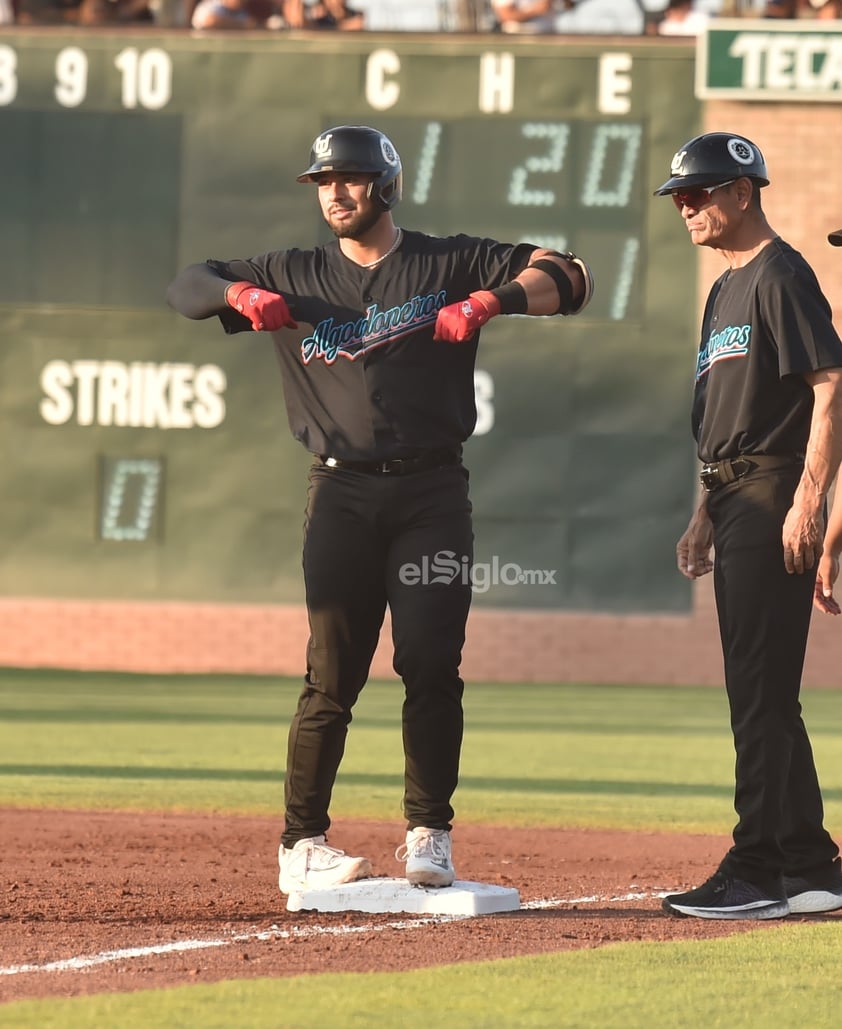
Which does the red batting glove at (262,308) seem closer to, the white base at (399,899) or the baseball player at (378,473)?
the baseball player at (378,473)

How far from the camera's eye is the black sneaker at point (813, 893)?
506 cm

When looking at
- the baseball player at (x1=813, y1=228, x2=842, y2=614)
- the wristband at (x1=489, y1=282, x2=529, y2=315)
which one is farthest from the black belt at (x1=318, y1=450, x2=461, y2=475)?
the baseball player at (x1=813, y1=228, x2=842, y2=614)

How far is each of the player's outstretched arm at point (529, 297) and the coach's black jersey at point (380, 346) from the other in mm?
87

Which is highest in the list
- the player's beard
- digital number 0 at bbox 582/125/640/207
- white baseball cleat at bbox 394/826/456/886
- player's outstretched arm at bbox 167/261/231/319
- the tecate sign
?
the tecate sign

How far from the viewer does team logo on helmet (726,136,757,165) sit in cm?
500

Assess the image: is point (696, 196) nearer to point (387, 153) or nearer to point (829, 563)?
point (387, 153)

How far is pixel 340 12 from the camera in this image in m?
16.8

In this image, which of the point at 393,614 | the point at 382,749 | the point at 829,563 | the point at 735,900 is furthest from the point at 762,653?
the point at 382,749

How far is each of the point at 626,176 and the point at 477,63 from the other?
163 centimetres

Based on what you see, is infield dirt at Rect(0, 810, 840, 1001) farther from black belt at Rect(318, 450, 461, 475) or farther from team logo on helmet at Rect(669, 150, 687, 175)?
team logo on helmet at Rect(669, 150, 687, 175)

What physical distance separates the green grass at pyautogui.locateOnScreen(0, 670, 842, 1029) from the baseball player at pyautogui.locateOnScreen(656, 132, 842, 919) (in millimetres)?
299

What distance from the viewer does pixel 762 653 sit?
487 centimetres

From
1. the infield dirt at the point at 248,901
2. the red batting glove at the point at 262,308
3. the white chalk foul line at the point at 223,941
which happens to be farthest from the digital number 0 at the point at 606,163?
the white chalk foul line at the point at 223,941

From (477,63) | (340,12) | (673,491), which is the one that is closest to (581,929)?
(673,491)
